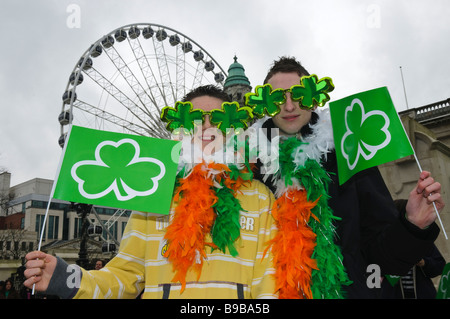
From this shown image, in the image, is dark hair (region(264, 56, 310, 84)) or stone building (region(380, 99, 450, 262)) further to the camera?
stone building (region(380, 99, 450, 262))

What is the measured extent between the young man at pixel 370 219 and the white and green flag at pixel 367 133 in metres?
0.11

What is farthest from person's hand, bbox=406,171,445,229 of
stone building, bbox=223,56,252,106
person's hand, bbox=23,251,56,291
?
stone building, bbox=223,56,252,106

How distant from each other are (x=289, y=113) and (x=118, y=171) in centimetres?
98

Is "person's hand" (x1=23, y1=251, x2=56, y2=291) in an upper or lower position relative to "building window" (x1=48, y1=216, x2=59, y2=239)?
lower

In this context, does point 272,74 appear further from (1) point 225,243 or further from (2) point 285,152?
(1) point 225,243

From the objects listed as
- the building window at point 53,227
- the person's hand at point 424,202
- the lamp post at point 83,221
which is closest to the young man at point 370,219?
the person's hand at point 424,202

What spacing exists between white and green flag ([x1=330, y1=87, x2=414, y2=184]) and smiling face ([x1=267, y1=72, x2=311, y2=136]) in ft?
0.66

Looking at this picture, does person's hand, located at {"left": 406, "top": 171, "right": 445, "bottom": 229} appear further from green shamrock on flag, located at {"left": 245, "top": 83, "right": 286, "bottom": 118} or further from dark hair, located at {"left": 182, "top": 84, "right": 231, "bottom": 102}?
dark hair, located at {"left": 182, "top": 84, "right": 231, "bottom": 102}

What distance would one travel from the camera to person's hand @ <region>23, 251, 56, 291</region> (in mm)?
1675

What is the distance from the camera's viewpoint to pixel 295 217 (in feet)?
6.62

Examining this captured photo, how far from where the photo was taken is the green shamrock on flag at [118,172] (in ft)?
6.37

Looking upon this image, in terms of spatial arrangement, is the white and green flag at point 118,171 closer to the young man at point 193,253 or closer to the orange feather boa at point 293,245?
the young man at point 193,253

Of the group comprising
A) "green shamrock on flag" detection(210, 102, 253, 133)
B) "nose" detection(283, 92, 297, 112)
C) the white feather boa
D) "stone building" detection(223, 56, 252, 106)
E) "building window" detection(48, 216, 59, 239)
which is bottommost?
the white feather boa
